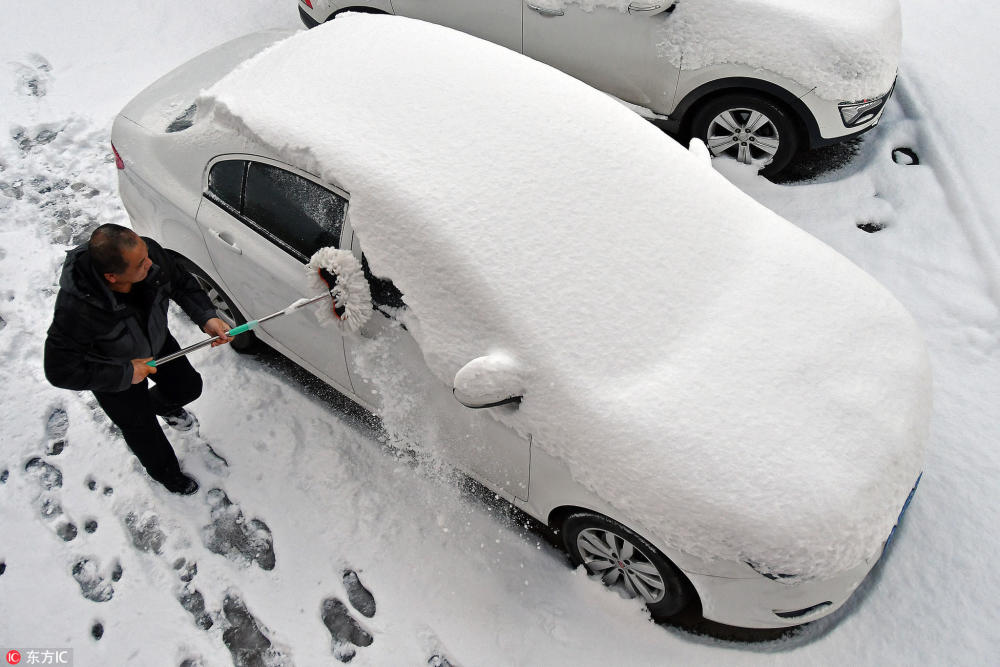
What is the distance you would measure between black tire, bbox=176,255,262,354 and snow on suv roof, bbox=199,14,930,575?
2.59 ft

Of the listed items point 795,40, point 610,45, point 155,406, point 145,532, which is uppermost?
point 795,40

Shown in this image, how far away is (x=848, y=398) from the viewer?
2273 mm

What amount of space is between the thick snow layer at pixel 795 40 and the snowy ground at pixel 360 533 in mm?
692

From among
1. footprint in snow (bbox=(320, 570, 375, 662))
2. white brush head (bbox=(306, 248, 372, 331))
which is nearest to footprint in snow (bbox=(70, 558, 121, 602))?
footprint in snow (bbox=(320, 570, 375, 662))

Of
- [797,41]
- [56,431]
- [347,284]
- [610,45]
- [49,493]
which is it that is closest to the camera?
[347,284]

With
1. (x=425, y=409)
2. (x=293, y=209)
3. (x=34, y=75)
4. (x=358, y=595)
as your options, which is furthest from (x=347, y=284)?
(x=34, y=75)

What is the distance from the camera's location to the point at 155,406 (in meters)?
2.94

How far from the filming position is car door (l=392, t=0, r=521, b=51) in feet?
13.2

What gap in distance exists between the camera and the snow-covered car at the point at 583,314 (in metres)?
2.13

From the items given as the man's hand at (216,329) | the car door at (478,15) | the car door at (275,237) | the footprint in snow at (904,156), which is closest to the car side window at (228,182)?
the car door at (275,237)

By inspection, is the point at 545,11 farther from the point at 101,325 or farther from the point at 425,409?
the point at 101,325

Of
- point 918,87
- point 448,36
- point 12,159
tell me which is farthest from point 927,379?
point 12,159

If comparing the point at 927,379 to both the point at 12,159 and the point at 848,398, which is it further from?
the point at 12,159

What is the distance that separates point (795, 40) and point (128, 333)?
3.53 metres
